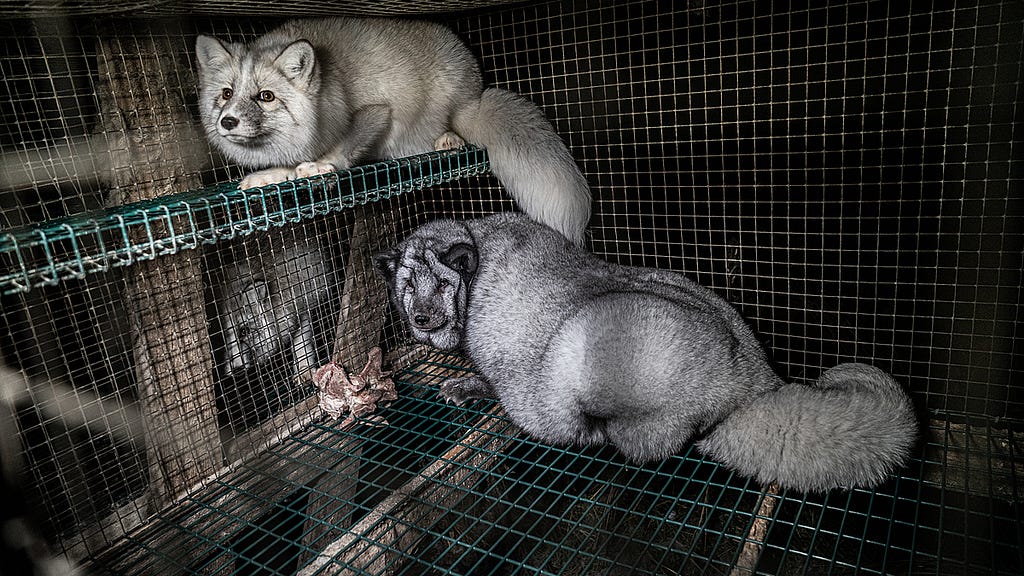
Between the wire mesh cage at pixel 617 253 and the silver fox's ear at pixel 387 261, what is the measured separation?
0.26 meters

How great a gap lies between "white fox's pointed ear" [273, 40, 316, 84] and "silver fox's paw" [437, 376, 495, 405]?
49.5 inches

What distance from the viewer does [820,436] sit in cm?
187

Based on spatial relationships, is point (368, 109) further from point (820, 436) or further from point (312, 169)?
point (820, 436)

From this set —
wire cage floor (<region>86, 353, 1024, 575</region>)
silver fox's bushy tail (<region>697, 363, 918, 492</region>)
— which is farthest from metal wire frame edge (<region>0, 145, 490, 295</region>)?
silver fox's bushy tail (<region>697, 363, 918, 492</region>)

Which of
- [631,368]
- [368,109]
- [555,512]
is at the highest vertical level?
[368,109]

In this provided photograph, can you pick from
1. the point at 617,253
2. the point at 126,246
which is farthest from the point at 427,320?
the point at 126,246

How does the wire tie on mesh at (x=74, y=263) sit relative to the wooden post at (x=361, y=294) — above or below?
above

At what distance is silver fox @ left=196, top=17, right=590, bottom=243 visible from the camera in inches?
86.7

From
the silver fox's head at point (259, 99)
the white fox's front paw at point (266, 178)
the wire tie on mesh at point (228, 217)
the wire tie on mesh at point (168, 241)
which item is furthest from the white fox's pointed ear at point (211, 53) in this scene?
the wire tie on mesh at point (168, 241)

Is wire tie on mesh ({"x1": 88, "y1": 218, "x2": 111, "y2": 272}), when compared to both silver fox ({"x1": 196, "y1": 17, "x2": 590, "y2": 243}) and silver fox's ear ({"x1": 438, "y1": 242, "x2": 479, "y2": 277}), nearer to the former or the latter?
silver fox ({"x1": 196, "y1": 17, "x2": 590, "y2": 243})

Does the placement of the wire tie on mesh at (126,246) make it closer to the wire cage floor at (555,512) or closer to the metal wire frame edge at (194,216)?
the metal wire frame edge at (194,216)

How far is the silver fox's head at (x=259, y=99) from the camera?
2.16 m

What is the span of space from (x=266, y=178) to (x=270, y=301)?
21.0 inches

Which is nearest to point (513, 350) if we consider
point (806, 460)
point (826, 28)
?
point (806, 460)
